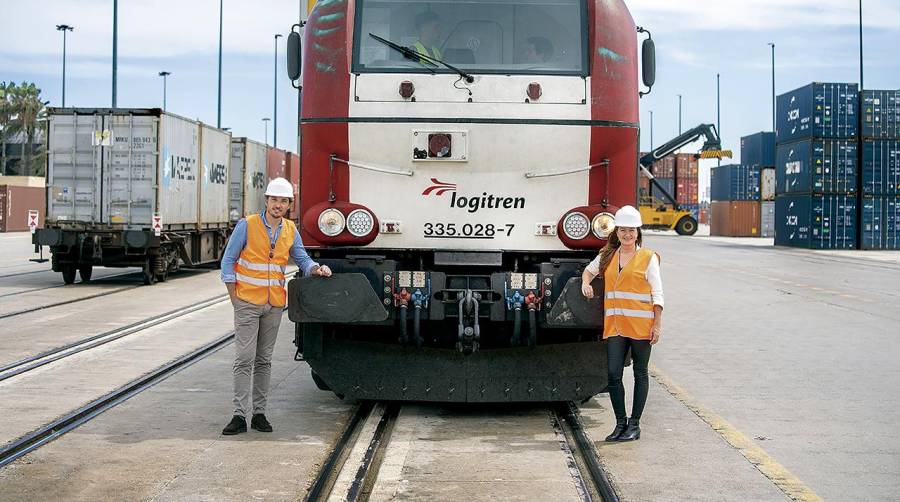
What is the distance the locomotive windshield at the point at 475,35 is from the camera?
28.2 feet

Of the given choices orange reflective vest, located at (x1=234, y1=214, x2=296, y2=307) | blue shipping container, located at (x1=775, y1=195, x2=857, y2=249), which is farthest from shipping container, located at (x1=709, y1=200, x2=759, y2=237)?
orange reflective vest, located at (x1=234, y1=214, x2=296, y2=307)

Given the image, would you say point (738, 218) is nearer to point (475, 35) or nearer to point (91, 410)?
point (475, 35)

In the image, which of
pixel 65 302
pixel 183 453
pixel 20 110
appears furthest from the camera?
pixel 20 110

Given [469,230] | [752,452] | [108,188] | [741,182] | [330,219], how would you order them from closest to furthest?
[752,452] < [330,219] < [469,230] < [108,188] < [741,182]

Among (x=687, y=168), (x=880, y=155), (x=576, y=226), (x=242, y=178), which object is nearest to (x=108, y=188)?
(x=242, y=178)

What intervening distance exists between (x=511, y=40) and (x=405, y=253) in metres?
1.75

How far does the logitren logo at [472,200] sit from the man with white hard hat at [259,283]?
1.04m

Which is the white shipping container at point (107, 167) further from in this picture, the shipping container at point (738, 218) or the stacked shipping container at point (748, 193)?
the shipping container at point (738, 218)

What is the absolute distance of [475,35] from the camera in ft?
28.7

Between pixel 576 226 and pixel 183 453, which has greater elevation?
pixel 576 226

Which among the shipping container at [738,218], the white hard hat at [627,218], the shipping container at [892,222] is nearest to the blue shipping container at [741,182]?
the shipping container at [738,218]

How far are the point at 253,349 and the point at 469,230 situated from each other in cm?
174

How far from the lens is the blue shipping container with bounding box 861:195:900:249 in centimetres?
4584

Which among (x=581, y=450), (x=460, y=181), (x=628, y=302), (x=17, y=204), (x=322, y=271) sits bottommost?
(x=581, y=450)
